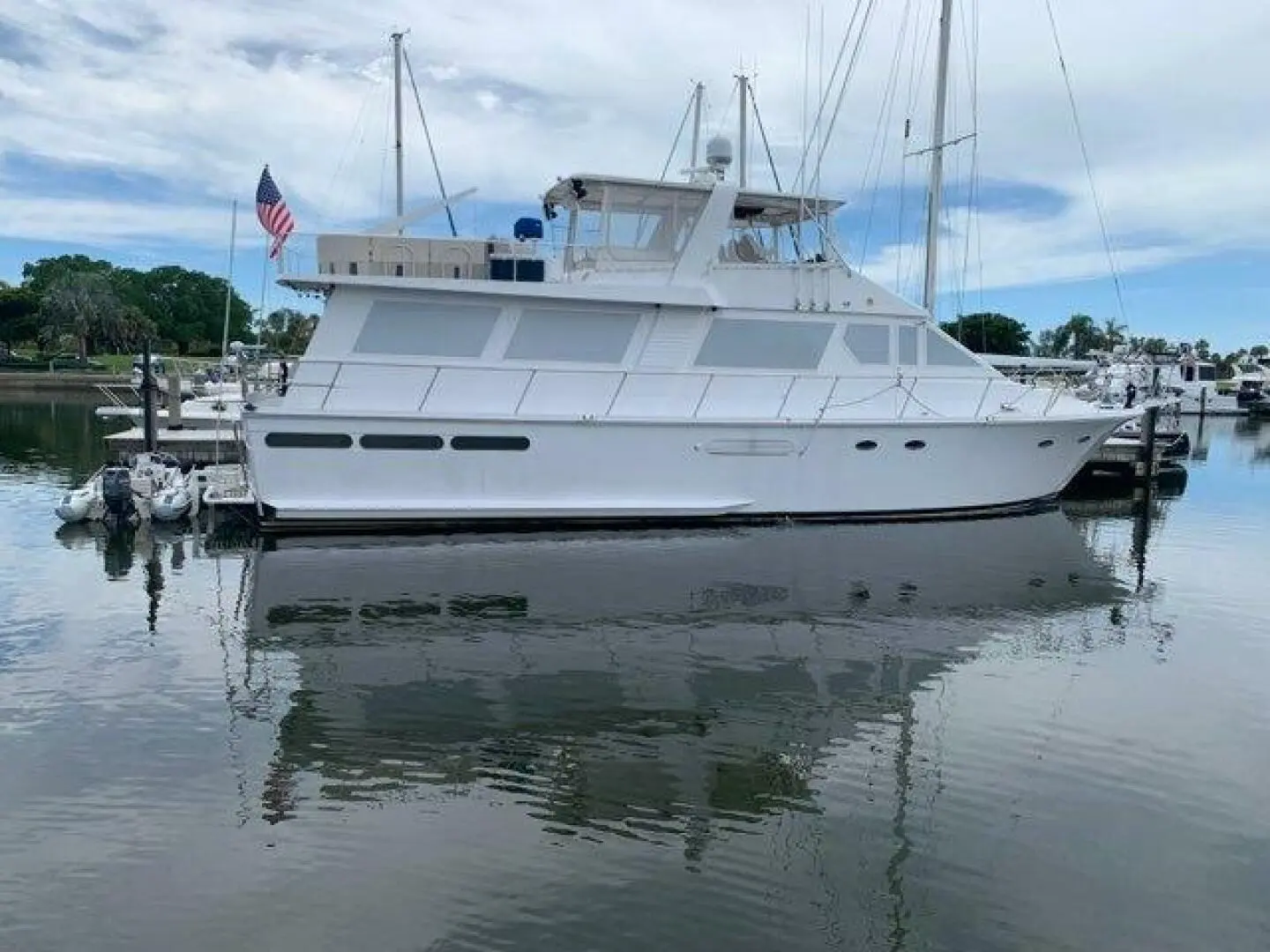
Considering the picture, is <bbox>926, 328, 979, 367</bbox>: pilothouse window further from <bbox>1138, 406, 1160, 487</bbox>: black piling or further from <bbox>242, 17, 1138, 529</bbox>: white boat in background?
<bbox>1138, 406, 1160, 487</bbox>: black piling

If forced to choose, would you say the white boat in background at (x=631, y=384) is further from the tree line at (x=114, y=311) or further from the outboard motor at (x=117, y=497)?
the tree line at (x=114, y=311)

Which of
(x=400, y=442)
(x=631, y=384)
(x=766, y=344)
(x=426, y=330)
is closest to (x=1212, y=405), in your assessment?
(x=766, y=344)

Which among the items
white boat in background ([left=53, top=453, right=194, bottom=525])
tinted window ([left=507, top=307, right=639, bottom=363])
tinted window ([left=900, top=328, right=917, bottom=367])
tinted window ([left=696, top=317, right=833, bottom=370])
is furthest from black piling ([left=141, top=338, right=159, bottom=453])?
tinted window ([left=900, top=328, right=917, bottom=367])

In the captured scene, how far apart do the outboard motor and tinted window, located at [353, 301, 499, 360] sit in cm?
469

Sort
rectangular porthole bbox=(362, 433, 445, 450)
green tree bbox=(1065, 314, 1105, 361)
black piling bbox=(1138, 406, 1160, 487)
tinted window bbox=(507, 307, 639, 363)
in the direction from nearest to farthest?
1. rectangular porthole bbox=(362, 433, 445, 450)
2. tinted window bbox=(507, 307, 639, 363)
3. black piling bbox=(1138, 406, 1160, 487)
4. green tree bbox=(1065, 314, 1105, 361)

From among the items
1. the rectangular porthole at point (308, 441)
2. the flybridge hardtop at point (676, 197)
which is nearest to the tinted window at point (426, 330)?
the rectangular porthole at point (308, 441)

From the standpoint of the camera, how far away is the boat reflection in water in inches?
265

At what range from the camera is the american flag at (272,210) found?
1525cm

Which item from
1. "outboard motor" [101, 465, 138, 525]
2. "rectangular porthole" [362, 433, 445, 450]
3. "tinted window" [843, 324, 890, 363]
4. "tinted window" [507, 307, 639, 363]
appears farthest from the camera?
"tinted window" [843, 324, 890, 363]

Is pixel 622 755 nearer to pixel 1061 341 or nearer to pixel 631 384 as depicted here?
pixel 631 384

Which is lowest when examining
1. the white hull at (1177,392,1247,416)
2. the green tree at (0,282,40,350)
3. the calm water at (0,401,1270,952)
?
the calm water at (0,401,1270,952)

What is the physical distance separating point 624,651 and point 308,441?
6.94m

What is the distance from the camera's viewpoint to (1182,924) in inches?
202

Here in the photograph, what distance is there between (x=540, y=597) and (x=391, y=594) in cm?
182
